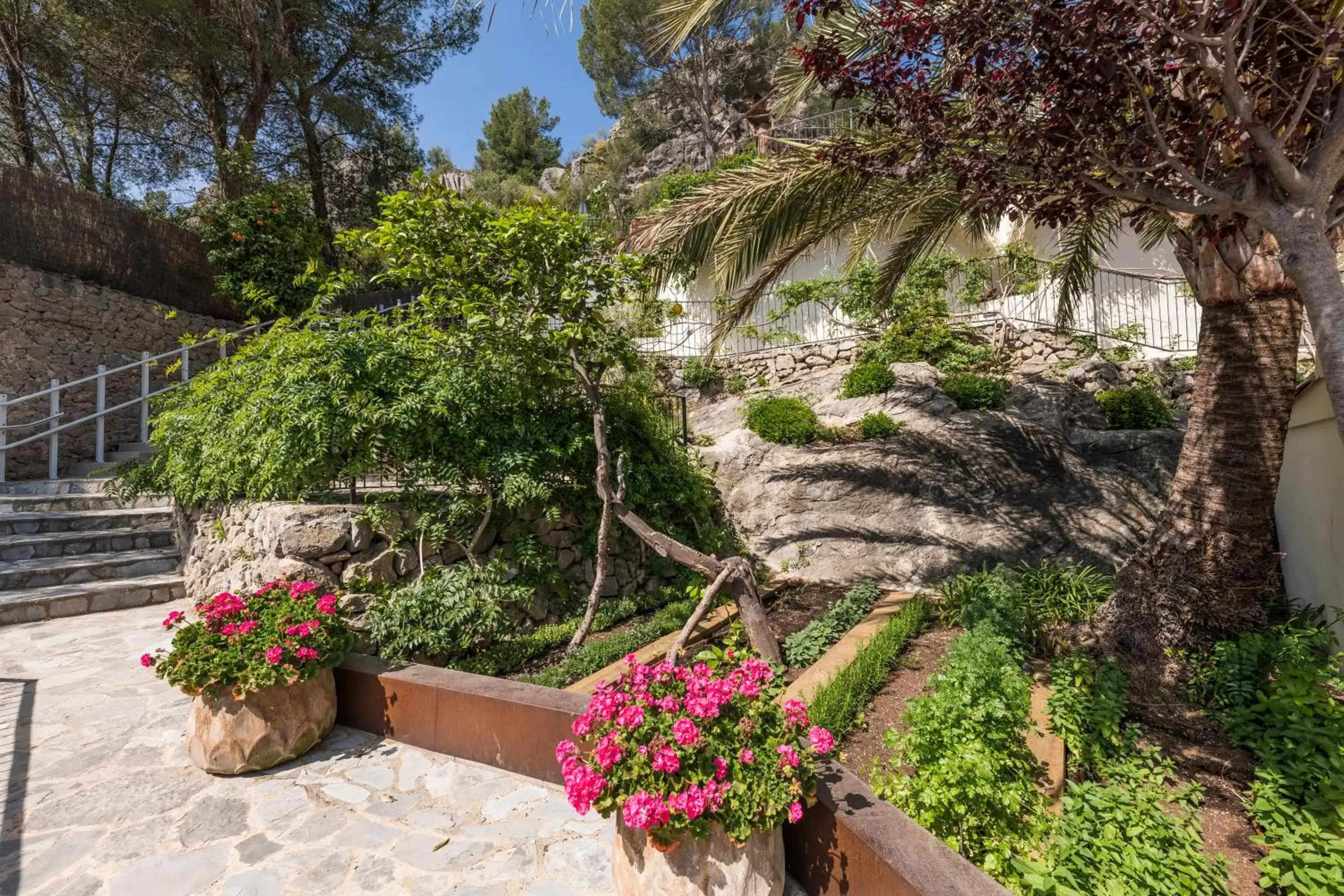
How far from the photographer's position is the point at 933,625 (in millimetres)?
4824

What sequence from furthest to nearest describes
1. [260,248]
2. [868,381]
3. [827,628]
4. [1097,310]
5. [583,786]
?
[1097,310], [260,248], [868,381], [827,628], [583,786]

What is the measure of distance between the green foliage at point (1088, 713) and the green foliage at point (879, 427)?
4.38m

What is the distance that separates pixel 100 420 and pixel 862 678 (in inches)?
372

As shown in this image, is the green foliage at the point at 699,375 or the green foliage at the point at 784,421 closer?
the green foliage at the point at 784,421

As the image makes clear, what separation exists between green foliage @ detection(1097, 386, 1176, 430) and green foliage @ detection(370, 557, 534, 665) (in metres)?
7.60

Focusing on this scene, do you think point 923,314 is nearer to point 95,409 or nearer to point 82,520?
point 82,520

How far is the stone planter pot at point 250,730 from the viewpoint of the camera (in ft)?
9.22

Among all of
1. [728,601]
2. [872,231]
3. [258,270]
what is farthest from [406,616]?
[258,270]

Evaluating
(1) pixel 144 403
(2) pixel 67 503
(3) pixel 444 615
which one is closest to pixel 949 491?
(3) pixel 444 615

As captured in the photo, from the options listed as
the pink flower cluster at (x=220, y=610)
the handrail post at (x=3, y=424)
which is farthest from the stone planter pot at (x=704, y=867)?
the handrail post at (x=3, y=424)

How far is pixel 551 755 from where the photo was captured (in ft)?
9.24

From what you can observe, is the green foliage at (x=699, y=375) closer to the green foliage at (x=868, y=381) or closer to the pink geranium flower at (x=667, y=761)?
the green foliage at (x=868, y=381)

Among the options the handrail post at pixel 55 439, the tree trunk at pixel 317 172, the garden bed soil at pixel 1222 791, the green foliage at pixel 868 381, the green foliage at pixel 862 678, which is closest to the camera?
the garden bed soil at pixel 1222 791

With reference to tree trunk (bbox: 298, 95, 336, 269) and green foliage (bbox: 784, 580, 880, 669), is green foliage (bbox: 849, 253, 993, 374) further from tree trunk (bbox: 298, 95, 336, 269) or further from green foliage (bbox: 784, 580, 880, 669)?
tree trunk (bbox: 298, 95, 336, 269)
